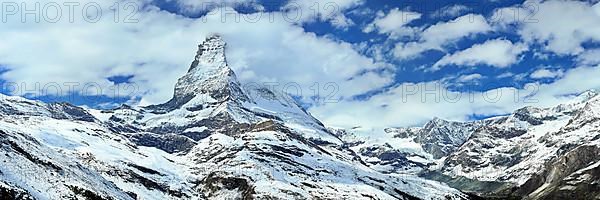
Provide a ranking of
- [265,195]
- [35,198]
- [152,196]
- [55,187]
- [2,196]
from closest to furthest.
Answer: [2,196], [35,198], [55,187], [152,196], [265,195]

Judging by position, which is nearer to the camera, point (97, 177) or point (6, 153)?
point (6, 153)

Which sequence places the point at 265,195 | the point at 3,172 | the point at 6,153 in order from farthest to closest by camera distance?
1. the point at 265,195
2. the point at 6,153
3. the point at 3,172

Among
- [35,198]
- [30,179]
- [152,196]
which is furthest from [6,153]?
[152,196]

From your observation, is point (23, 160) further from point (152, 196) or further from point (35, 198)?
point (152, 196)

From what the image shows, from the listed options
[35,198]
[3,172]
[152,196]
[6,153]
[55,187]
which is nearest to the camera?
[35,198]

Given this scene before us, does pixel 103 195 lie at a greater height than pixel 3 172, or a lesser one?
lesser

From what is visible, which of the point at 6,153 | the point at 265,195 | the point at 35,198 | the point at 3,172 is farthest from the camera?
the point at 265,195

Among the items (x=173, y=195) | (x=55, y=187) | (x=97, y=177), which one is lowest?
(x=173, y=195)

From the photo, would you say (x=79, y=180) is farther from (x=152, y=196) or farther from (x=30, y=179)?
(x=152, y=196)

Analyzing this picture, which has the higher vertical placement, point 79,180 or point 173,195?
point 79,180

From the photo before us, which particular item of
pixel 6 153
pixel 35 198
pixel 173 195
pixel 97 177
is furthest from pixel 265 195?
pixel 35 198
